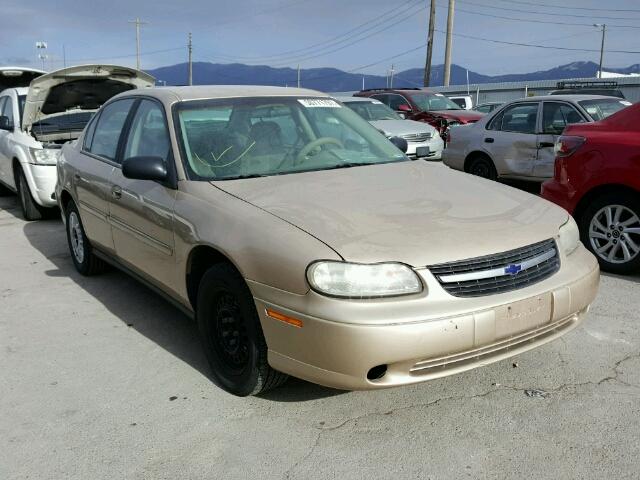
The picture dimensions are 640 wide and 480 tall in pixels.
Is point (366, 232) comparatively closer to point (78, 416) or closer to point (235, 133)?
point (235, 133)

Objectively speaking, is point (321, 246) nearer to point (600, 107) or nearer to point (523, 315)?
point (523, 315)

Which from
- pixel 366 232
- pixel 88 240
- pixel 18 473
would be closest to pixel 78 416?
pixel 18 473

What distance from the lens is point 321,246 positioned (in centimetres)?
268

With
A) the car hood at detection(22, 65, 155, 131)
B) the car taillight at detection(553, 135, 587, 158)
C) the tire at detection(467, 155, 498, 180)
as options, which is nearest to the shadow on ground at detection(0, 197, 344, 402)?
the car hood at detection(22, 65, 155, 131)

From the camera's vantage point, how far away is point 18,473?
2.61 m

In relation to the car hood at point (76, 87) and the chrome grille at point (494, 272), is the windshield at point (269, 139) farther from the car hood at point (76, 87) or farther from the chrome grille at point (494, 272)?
the car hood at point (76, 87)

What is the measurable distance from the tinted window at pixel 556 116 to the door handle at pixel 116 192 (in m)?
6.16

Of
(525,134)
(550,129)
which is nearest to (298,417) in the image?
(550,129)

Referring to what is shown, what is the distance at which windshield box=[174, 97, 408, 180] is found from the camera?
3691 millimetres

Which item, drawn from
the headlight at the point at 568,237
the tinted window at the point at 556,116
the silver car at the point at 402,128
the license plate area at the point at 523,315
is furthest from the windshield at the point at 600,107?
the license plate area at the point at 523,315

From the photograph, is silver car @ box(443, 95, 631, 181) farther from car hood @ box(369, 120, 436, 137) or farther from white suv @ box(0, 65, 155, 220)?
white suv @ box(0, 65, 155, 220)

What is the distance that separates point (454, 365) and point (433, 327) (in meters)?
0.30

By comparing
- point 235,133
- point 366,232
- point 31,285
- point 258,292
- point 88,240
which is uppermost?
point 235,133

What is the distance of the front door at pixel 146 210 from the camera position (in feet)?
11.8
